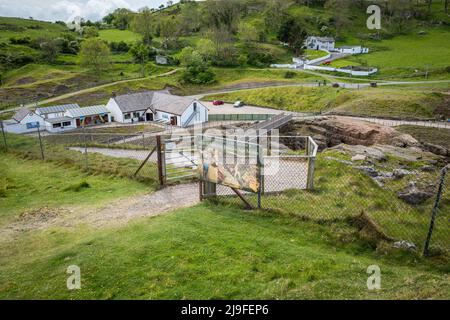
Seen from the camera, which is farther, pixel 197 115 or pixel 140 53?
pixel 140 53

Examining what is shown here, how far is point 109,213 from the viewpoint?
14.5 m

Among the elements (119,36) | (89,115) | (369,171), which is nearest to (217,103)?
(89,115)

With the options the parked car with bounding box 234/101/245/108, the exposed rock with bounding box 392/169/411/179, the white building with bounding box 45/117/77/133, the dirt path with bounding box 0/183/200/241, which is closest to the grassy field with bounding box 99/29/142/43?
the parked car with bounding box 234/101/245/108

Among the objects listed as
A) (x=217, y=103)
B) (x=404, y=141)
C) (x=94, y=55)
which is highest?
(x=94, y=55)

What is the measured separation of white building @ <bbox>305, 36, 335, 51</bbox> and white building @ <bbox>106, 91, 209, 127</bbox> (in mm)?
59434

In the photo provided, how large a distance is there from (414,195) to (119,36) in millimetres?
121534

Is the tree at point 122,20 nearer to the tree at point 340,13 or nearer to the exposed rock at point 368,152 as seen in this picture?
the tree at point 340,13

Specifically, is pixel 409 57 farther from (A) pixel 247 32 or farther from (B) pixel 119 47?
(B) pixel 119 47

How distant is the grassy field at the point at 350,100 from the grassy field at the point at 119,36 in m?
57.6

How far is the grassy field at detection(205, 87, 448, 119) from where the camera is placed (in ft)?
157

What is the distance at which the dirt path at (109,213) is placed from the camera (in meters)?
13.7

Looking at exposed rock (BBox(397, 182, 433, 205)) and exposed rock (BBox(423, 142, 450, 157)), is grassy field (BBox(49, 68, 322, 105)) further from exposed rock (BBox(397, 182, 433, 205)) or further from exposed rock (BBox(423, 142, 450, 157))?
exposed rock (BBox(397, 182, 433, 205))

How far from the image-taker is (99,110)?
6016 cm

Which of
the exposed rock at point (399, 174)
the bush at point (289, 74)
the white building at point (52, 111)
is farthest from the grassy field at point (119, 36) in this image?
the exposed rock at point (399, 174)
